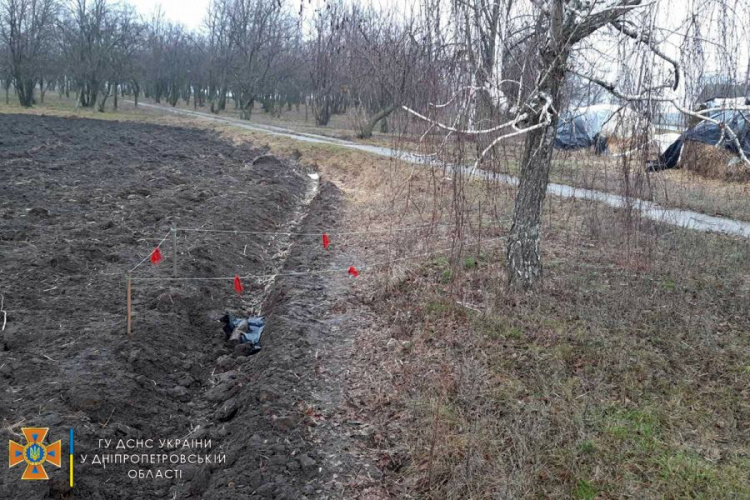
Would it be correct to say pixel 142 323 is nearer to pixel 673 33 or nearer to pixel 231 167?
pixel 673 33

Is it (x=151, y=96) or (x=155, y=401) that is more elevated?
(x=151, y=96)

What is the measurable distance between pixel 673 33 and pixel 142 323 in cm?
524

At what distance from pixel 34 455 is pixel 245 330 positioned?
2.65 meters

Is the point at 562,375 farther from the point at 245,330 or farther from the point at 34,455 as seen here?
the point at 34,455

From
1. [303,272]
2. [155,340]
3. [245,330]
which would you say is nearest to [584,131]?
[303,272]

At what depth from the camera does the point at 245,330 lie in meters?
6.12

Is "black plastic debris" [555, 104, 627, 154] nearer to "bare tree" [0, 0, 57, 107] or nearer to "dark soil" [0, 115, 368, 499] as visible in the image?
"dark soil" [0, 115, 368, 499]

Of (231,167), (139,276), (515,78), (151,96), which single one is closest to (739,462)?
(515,78)

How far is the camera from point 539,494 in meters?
3.57

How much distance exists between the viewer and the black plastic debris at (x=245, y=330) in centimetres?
594

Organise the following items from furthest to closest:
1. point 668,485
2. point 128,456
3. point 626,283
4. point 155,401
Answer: point 626,283 < point 155,401 < point 128,456 < point 668,485

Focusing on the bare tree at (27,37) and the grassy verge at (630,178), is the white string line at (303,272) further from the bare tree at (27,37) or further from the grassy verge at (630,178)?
the bare tree at (27,37)

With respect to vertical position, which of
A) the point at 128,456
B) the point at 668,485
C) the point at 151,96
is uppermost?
the point at 151,96

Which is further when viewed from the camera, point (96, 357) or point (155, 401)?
point (96, 357)
